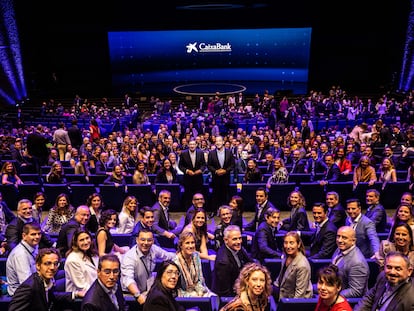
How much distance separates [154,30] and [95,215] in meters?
18.0

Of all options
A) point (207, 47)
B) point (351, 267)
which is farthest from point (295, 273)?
point (207, 47)

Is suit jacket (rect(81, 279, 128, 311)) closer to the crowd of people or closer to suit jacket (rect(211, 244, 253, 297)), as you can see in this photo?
the crowd of people

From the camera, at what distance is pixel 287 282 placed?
378 centimetres

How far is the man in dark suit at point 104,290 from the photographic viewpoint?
3.02 m

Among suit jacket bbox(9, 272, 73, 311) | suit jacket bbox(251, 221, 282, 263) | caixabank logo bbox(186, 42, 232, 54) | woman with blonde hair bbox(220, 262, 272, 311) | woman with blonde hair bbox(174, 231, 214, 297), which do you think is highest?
caixabank logo bbox(186, 42, 232, 54)

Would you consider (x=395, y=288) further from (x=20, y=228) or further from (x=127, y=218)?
(x=20, y=228)

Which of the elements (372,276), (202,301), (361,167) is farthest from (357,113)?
(202,301)

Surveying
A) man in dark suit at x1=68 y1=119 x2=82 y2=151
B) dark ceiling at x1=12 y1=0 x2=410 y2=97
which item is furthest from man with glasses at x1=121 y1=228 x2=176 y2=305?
dark ceiling at x1=12 y1=0 x2=410 y2=97

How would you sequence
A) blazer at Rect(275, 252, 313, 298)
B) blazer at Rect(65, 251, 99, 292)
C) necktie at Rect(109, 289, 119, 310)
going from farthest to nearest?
blazer at Rect(65, 251, 99, 292) < blazer at Rect(275, 252, 313, 298) < necktie at Rect(109, 289, 119, 310)

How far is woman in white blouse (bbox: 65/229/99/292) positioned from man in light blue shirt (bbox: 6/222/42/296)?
358mm

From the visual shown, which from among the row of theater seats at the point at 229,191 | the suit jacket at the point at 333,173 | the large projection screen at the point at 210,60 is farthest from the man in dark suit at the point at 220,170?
the large projection screen at the point at 210,60

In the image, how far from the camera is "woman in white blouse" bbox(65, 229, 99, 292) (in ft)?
12.7

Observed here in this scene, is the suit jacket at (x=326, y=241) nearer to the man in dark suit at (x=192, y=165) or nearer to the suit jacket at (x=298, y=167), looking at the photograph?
the man in dark suit at (x=192, y=165)

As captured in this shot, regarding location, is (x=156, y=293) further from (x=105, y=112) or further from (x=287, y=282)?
(x=105, y=112)
